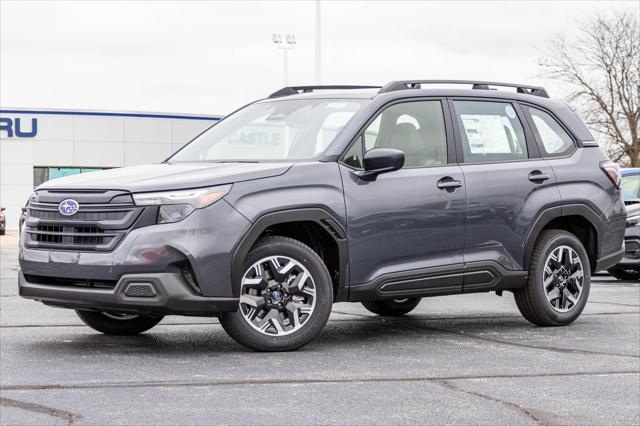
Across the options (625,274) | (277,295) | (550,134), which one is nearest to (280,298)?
(277,295)

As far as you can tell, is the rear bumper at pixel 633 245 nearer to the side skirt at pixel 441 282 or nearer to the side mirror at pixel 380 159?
the side skirt at pixel 441 282

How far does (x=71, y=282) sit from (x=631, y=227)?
9.46 metres

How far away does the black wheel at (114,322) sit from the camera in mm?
8125

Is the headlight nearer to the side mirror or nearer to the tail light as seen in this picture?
the side mirror

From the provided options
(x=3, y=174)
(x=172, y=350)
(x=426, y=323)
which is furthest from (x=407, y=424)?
(x=3, y=174)

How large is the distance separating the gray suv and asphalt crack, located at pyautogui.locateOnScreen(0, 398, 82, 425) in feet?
4.96

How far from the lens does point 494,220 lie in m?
8.37

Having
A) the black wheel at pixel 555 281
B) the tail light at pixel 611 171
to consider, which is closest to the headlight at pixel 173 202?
the black wheel at pixel 555 281

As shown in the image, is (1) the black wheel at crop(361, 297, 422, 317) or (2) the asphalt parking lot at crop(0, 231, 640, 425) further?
(1) the black wheel at crop(361, 297, 422, 317)

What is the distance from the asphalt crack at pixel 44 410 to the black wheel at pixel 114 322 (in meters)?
2.62

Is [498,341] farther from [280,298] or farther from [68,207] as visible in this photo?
[68,207]

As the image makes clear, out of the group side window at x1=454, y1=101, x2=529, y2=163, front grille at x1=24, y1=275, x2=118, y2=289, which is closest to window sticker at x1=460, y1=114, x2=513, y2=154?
side window at x1=454, y1=101, x2=529, y2=163

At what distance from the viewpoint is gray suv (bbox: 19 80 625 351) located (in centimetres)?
693

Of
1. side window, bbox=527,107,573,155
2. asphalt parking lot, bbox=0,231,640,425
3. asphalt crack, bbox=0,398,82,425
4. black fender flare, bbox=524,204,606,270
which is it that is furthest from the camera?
side window, bbox=527,107,573,155
